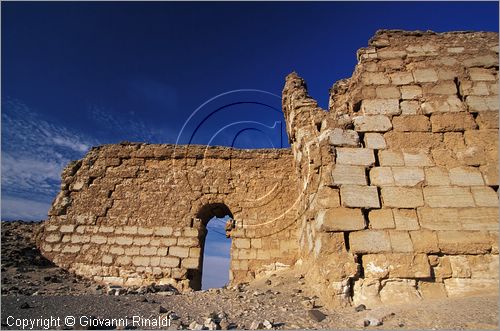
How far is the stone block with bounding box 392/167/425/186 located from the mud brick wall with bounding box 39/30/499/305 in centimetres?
2

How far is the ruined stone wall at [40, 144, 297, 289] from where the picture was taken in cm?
708

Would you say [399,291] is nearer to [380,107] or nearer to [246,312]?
[246,312]

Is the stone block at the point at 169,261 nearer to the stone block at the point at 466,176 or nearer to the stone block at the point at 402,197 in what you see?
the stone block at the point at 402,197

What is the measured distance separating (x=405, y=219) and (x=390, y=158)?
90cm

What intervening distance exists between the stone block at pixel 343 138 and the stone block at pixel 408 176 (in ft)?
2.19

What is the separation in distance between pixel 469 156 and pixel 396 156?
993 mm

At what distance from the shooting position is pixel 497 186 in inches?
165

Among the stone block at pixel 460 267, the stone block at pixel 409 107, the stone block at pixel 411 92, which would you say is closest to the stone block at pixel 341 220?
the stone block at pixel 460 267

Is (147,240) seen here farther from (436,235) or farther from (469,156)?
(469,156)

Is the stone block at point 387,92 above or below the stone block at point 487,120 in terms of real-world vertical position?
above

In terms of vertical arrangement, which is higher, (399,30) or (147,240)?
(399,30)

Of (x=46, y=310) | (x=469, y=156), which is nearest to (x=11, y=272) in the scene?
(x=46, y=310)

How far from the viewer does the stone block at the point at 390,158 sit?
4398mm

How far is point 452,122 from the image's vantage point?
4578 mm
